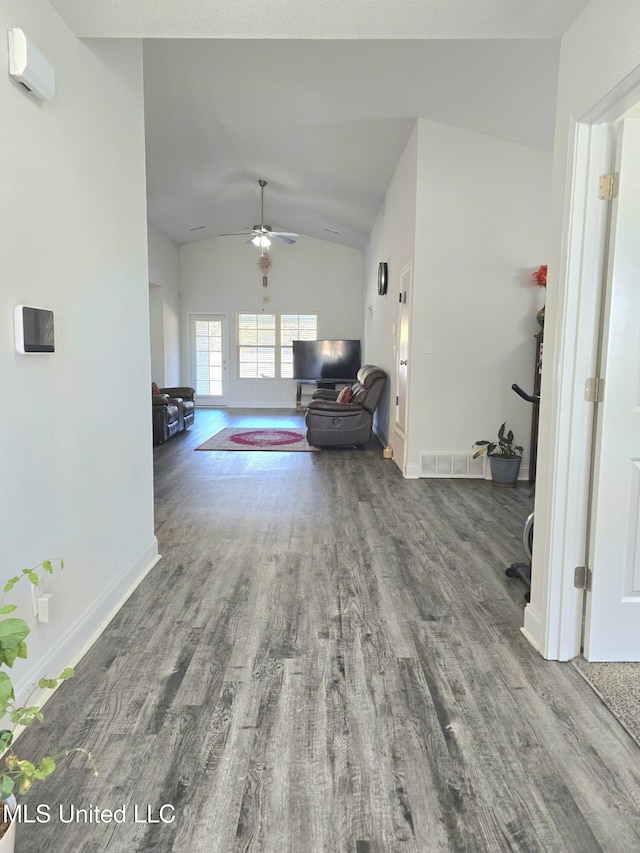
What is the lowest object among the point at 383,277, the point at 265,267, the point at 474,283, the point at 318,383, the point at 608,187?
the point at 318,383

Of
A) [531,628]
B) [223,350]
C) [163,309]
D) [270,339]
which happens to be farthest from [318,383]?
[531,628]

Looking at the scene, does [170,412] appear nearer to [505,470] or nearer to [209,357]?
[505,470]

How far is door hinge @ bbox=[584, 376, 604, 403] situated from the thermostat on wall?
1.88 meters

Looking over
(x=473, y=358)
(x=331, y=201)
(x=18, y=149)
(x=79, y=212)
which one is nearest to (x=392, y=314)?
(x=473, y=358)

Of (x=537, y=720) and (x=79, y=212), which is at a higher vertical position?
(x=79, y=212)

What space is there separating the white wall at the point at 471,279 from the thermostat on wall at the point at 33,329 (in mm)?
3692

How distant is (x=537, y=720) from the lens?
1.72 metres

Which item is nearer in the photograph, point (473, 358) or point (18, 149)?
point (18, 149)

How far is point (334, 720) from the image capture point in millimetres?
1711

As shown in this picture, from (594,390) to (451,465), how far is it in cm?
320

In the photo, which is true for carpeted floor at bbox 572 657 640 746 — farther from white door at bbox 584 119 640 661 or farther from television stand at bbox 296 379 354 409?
television stand at bbox 296 379 354 409

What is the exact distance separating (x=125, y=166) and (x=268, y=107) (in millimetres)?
2951

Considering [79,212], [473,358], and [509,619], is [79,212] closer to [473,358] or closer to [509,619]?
[509,619]

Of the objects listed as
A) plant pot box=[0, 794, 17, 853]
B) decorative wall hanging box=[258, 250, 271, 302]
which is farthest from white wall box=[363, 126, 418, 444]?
plant pot box=[0, 794, 17, 853]
